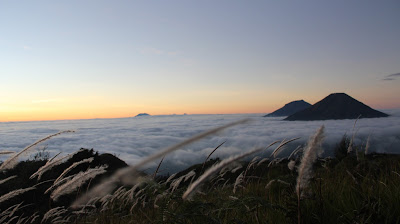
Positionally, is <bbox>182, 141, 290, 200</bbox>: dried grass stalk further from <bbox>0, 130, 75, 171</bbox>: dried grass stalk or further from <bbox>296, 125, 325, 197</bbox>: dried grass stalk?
<bbox>0, 130, 75, 171</bbox>: dried grass stalk

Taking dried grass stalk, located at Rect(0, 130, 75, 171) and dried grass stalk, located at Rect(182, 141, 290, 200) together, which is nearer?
dried grass stalk, located at Rect(182, 141, 290, 200)

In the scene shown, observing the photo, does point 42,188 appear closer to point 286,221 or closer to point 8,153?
point 8,153

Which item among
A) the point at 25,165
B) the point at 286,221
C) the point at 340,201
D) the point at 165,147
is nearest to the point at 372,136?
the point at 340,201

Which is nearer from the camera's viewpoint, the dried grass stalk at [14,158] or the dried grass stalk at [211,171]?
the dried grass stalk at [211,171]

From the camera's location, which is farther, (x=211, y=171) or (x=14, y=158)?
(x=14, y=158)

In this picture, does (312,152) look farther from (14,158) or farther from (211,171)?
(14,158)

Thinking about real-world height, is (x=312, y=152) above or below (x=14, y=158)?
above

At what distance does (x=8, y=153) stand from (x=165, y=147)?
6.29 ft

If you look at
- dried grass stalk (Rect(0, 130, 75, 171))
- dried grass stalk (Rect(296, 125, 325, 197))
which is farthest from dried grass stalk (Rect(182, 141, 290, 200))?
dried grass stalk (Rect(0, 130, 75, 171))

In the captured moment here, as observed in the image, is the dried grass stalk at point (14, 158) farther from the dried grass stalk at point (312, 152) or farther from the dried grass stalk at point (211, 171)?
the dried grass stalk at point (312, 152)

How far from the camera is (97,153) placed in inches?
614

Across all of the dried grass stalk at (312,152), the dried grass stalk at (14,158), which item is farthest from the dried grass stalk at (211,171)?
the dried grass stalk at (14,158)

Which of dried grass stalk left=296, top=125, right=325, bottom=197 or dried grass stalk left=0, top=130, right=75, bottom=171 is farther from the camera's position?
dried grass stalk left=0, top=130, right=75, bottom=171

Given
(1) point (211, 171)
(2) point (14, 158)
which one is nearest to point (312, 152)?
(1) point (211, 171)
